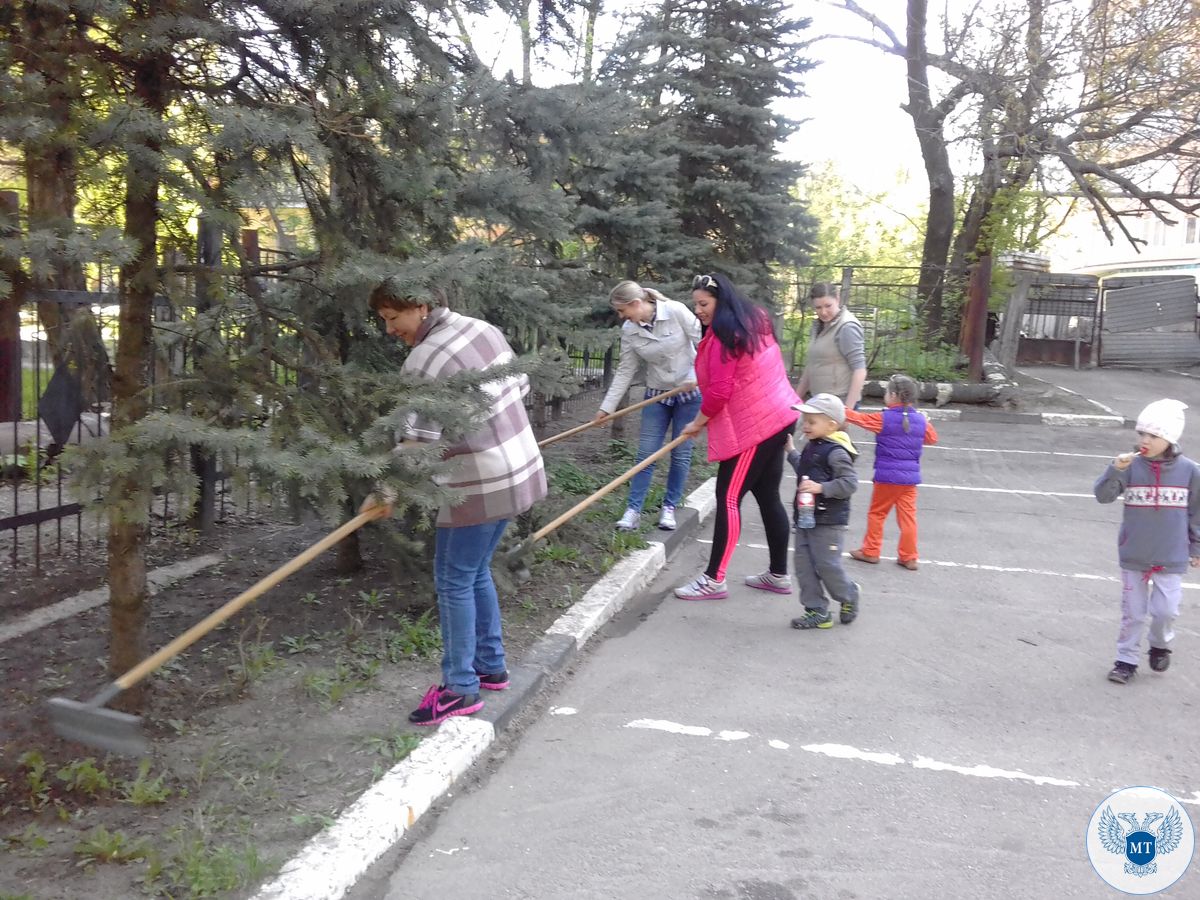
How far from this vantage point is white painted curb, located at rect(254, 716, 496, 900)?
108 inches

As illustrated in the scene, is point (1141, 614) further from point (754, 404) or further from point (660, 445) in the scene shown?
point (660, 445)

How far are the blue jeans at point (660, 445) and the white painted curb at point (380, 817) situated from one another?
3.27m

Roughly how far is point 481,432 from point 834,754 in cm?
183

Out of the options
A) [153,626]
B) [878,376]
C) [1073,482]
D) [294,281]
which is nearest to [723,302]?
[294,281]

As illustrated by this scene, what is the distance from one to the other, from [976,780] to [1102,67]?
47.8 ft

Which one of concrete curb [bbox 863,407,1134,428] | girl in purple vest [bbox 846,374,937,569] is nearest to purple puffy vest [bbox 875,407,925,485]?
girl in purple vest [bbox 846,374,937,569]

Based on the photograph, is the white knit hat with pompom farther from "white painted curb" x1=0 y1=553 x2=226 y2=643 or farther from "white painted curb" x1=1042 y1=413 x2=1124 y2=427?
"white painted curb" x1=1042 y1=413 x2=1124 y2=427

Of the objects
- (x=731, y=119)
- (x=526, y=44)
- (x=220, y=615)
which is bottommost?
(x=220, y=615)

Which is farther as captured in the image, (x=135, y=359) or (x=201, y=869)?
(x=135, y=359)

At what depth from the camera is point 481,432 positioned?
11.6 ft

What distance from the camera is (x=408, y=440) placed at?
3264 mm

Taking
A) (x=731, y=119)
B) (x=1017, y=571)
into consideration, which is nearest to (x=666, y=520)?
(x=1017, y=571)

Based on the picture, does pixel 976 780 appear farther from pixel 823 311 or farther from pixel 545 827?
pixel 823 311

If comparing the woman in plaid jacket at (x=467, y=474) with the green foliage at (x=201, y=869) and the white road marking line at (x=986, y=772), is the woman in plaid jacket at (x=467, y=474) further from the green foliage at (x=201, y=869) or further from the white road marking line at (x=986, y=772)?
the white road marking line at (x=986, y=772)
